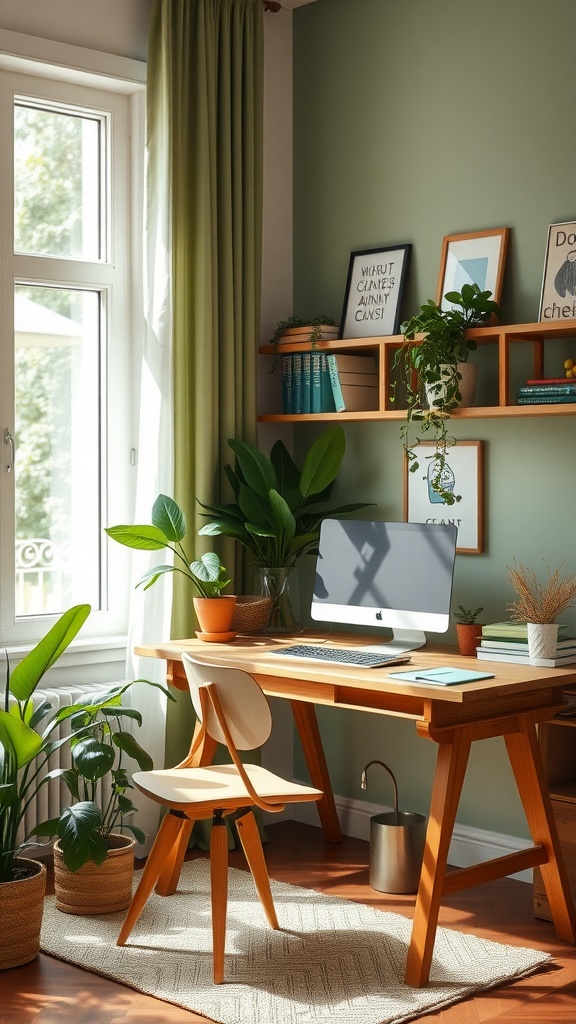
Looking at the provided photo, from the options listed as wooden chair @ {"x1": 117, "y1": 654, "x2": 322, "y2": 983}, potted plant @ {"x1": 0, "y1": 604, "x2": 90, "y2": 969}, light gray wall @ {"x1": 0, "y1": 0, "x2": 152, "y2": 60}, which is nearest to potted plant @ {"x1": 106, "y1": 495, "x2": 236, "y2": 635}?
potted plant @ {"x1": 0, "y1": 604, "x2": 90, "y2": 969}

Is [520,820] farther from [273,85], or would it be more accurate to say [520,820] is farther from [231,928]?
[273,85]

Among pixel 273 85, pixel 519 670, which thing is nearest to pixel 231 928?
pixel 519 670

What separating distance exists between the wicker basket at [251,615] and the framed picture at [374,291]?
100 centimetres

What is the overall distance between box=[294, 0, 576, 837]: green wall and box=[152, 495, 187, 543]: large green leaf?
30.8 inches

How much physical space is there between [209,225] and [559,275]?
121 cm

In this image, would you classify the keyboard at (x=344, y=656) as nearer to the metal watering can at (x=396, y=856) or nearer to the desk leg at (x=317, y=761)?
the metal watering can at (x=396, y=856)

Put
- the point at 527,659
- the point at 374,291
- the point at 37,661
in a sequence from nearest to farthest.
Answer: the point at 37,661 < the point at 527,659 < the point at 374,291

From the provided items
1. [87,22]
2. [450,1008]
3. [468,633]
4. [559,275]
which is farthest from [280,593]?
[87,22]

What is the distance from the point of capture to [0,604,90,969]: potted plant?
3.14 metres

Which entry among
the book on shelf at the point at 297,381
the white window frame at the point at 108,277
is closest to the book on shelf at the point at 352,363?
the book on shelf at the point at 297,381

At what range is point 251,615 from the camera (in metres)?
4.05

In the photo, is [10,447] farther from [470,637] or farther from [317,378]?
[470,637]

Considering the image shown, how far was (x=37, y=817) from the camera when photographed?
3848mm

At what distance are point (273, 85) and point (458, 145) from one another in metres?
0.90
